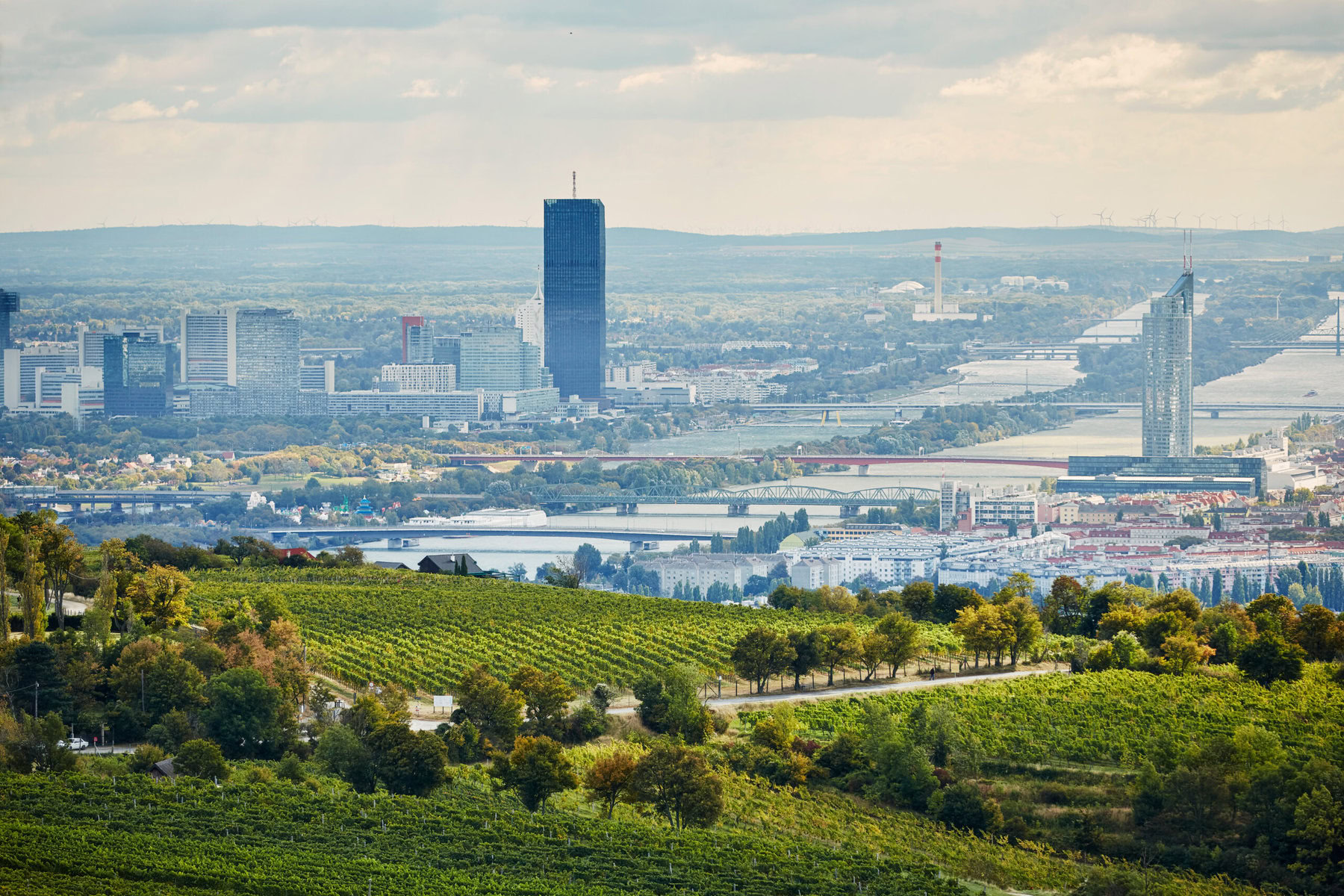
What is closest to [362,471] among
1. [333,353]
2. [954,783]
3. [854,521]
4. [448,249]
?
[854,521]

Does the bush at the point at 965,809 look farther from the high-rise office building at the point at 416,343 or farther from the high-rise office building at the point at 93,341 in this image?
the high-rise office building at the point at 416,343

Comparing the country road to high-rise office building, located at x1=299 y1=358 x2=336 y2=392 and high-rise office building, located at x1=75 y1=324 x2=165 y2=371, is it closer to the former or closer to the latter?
high-rise office building, located at x1=75 y1=324 x2=165 y2=371

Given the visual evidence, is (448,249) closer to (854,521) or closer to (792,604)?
(854,521)

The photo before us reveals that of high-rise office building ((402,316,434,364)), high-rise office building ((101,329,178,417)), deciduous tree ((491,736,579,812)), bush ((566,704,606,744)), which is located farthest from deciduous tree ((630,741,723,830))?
high-rise office building ((402,316,434,364))

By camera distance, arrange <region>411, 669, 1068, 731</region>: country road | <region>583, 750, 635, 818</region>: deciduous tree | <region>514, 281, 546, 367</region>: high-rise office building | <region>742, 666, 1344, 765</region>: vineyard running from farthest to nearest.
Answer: <region>514, 281, 546, 367</region>: high-rise office building → <region>411, 669, 1068, 731</region>: country road → <region>742, 666, 1344, 765</region>: vineyard → <region>583, 750, 635, 818</region>: deciduous tree

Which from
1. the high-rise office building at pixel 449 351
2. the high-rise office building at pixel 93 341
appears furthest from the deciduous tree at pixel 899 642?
the high-rise office building at pixel 449 351

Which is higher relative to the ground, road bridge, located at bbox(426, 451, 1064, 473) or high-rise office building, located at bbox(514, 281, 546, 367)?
high-rise office building, located at bbox(514, 281, 546, 367)
